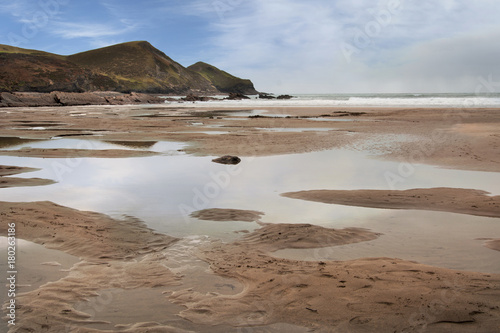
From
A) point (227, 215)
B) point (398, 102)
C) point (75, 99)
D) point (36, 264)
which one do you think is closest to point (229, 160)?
point (227, 215)

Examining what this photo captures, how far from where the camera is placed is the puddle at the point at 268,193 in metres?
6.41

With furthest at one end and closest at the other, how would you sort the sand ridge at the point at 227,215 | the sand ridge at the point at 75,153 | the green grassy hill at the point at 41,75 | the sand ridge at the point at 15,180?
the green grassy hill at the point at 41,75
the sand ridge at the point at 75,153
the sand ridge at the point at 15,180
the sand ridge at the point at 227,215

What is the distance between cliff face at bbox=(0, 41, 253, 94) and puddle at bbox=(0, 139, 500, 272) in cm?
9882

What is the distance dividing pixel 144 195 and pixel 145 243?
137 inches

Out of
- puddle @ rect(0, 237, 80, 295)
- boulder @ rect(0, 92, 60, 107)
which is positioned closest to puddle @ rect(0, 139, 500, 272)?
→ puddle @ rect(0, 237, 80, 295)

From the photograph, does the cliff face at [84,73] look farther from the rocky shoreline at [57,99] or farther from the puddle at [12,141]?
the puddle at [12,141]

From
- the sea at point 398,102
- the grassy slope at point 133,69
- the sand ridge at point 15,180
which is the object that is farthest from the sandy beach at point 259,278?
the grassy slope at point 133,69

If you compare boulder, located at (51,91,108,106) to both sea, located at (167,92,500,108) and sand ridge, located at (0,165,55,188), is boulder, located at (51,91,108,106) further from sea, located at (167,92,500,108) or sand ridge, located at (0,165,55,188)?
sand ridge, located at (0,165,55,188)

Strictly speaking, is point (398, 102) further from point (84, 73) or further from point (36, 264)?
point (84, 73)

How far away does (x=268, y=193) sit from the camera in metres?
9.93

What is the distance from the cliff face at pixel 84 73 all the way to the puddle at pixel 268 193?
324 ft

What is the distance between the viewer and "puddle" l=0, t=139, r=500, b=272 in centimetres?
641

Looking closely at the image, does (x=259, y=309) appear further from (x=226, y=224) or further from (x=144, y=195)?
(x=144, y=195)

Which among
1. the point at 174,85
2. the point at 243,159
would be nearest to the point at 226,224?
the point at 243,159
